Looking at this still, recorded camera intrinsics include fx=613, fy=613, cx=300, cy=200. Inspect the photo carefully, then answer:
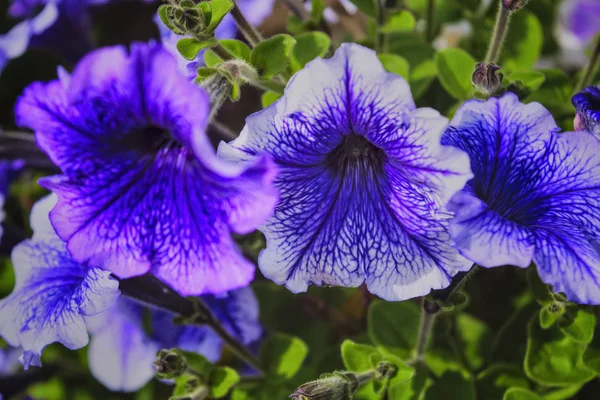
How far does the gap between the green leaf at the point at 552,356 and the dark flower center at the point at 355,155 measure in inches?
12.0

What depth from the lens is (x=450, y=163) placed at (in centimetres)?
53

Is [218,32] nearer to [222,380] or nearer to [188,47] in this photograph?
[188,47]

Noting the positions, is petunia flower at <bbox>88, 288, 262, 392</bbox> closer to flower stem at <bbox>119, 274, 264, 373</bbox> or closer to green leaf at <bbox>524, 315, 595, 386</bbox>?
flower stem at <bbox>119, 274, 264, 373</bbox>

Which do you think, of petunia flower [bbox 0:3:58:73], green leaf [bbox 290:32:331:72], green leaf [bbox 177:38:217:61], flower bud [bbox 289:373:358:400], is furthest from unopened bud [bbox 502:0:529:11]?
petunia flower [bbox 0:3:58:73]

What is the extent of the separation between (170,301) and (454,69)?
0.47 m

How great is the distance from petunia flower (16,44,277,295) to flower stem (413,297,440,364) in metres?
0.24

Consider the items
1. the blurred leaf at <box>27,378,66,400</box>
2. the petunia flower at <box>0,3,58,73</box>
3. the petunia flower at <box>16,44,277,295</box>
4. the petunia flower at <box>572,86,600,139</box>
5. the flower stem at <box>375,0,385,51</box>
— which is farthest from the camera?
the blurred leaf at <box>27,378,66,400</box>

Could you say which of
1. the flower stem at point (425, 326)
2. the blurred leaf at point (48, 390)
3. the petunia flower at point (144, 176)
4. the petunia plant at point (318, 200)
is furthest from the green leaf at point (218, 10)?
the blurred leaf at point (48, 390)

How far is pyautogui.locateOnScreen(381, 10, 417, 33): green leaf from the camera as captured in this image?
0.83 metres

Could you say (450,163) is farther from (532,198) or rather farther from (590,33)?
(590,33)

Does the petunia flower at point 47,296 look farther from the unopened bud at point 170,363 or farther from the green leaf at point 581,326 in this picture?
the green leaf at point 581,326

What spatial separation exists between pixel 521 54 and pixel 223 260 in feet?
2.06

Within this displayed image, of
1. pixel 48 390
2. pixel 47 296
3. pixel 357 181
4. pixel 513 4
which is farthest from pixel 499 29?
pixel 48 390

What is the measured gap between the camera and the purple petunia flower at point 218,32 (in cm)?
69
